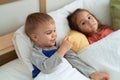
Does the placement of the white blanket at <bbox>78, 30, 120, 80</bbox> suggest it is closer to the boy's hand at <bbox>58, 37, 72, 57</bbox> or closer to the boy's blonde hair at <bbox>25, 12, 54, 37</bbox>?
the boy's hand at <bbox>58, 37, 72, 57</bbox>

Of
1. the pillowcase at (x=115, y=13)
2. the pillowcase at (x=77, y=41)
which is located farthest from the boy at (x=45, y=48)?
the pillowcase at (x=115, y=13)

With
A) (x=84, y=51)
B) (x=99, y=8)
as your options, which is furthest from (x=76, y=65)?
(x=99, y=8)

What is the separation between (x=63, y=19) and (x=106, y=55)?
0.38 metres

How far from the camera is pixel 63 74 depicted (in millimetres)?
1067

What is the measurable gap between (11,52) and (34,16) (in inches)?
11.0

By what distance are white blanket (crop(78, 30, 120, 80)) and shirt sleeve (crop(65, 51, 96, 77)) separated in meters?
0.02

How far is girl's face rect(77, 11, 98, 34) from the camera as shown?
1.35 m

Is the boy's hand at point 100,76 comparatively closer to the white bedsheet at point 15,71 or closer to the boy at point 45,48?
the boy at point 45,48

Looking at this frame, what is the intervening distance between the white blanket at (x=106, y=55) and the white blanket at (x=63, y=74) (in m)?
0.12

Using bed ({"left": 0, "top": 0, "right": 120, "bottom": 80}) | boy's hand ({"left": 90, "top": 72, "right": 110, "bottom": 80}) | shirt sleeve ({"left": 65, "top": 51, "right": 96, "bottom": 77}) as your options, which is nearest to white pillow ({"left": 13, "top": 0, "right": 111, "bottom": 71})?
bed ({"left": 0, "top": 0, "right": 120, "bottom": 80})

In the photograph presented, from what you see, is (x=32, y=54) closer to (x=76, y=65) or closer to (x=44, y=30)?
(x=44, y=30)

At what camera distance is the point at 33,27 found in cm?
113

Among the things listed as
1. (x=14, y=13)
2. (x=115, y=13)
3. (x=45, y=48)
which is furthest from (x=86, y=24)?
(x=14, y=13)

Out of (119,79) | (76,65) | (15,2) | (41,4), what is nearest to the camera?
(119,79)
